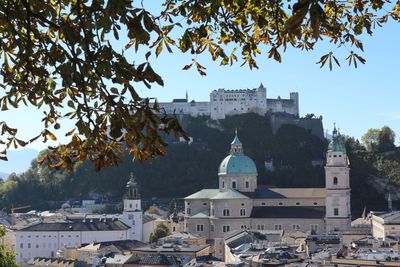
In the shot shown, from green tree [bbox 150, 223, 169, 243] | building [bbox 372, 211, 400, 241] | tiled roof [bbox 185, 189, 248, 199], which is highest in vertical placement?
tiled roof [bbox 185, 189, 248, 199]

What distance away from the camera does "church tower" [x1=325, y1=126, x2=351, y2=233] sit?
56281mm

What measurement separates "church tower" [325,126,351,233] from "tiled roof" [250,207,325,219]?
136 cm

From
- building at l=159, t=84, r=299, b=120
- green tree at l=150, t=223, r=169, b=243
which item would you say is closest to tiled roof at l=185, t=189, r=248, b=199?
green tree at l=150, t=223, r=169, b=243

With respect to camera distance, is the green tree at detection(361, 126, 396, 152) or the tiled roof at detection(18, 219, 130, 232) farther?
the green tree at detection(361, 126, 396, 152)

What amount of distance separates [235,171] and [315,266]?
30.2 meters

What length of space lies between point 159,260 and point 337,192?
18.2 meters

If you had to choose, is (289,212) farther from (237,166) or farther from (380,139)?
(380,139)

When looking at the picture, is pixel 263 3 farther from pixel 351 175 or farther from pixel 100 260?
pixel 351 175

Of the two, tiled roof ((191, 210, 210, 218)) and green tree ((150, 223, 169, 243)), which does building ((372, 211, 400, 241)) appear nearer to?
tiled roof ((191, 210, 210, 218))

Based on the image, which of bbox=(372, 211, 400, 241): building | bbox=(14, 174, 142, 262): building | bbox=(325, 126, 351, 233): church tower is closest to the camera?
bbox=(372, 211, 400, 241): building

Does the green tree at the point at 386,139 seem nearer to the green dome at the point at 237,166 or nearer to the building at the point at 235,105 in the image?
the building at the point at 235,105

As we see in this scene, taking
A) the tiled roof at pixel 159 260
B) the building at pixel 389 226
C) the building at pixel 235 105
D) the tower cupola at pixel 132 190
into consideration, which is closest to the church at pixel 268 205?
the building at pixel 389 226

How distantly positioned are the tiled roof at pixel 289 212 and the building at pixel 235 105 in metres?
37.6

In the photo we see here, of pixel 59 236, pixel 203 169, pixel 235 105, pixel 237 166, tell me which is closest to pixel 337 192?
pixel 237 166
